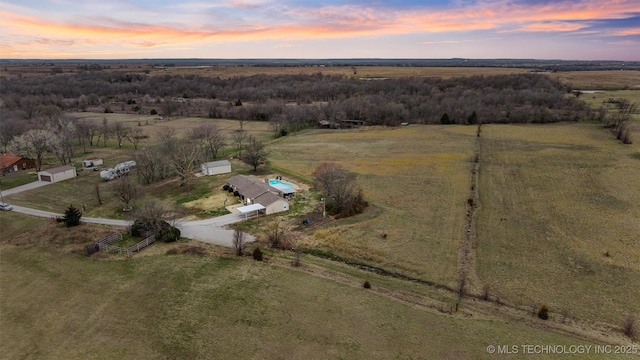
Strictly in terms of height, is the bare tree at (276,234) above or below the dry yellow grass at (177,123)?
below

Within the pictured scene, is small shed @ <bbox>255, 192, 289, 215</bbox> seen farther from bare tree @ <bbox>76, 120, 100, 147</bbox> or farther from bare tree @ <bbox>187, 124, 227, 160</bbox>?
bare tree @ <bbox>76, 120, 100, 147</bbox>

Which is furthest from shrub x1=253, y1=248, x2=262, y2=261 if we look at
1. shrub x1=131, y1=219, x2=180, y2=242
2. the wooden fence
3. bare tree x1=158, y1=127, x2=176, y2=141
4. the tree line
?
the tree line

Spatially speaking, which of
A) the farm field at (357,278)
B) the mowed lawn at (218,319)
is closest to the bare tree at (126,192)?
the farm field at (357,278)

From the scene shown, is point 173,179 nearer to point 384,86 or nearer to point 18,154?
point 18,154

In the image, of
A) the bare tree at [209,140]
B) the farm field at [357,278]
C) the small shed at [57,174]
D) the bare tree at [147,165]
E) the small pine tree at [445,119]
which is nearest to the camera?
the farm field at [357,278]

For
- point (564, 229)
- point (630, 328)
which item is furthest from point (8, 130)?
point (630, 328)

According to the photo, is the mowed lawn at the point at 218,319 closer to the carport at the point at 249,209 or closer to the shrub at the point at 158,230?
the shrub at the point at 158,230

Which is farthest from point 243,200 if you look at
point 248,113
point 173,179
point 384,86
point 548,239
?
point 384,86
